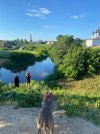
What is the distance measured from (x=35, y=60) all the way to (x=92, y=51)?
1485 inches

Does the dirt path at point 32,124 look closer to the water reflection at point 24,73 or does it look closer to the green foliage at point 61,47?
the water reflection at point 24,73

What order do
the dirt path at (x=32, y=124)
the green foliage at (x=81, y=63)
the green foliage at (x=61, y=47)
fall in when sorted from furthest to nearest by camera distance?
the green foliage at (x=61, y=47)
the green foliage at (x=81, y=63)
the dirt path at (x=32, y=124)

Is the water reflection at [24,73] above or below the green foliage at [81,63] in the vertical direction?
below

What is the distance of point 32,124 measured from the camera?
825 cm

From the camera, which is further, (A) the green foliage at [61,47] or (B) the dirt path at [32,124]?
(A) the green foliage at [61,47]

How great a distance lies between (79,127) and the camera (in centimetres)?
813

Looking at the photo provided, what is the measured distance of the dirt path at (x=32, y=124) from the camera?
791cm

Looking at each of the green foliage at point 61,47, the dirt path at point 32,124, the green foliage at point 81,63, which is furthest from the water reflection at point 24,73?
the dirt path at point 32,124

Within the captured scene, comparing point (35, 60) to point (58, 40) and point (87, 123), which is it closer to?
point (58, 40)

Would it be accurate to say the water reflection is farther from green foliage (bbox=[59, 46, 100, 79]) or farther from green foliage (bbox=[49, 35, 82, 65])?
green foliage (bbox=[59, 46, 100, 79])

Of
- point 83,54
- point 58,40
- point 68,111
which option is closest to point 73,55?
point 83,54

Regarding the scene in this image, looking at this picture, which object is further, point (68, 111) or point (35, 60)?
point (35, 60)

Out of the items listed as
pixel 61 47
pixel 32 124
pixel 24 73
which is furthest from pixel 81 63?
pixel 32 124

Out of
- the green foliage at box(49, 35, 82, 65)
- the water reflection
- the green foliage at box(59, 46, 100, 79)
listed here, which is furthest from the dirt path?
the green foliage at box(49, 35, 82, 65)
